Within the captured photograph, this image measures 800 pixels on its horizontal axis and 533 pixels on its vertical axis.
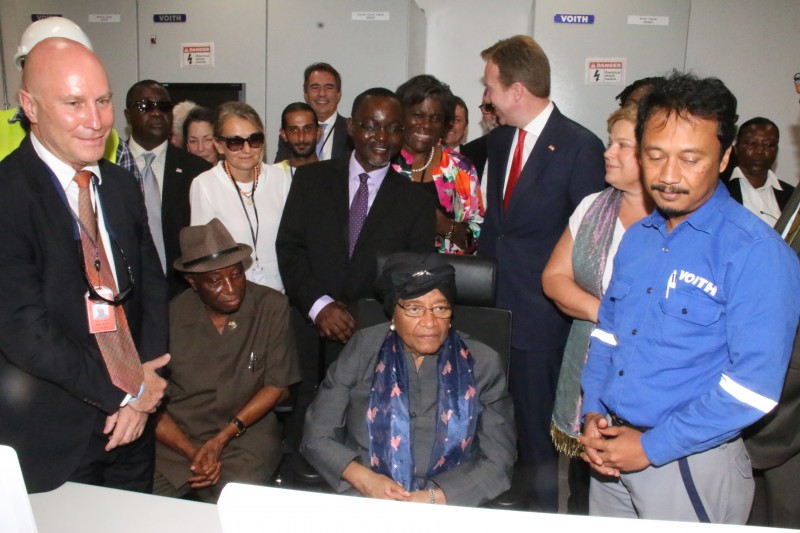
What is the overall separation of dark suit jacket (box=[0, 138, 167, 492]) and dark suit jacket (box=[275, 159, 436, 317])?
113 centimetres

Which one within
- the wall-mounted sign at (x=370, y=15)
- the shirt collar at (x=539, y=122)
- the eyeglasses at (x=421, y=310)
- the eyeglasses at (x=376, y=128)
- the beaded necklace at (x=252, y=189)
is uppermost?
the wall-mounted sign at (x=370, y=15)

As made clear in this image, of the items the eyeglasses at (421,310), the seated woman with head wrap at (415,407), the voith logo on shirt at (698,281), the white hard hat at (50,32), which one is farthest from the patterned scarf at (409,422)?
A: the white hard hat at (50,32)

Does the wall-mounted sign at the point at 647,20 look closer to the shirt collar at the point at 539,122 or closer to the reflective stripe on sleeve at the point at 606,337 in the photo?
the shirt collar at the point at 539,122

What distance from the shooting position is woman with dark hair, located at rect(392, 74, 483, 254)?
9.63 feet

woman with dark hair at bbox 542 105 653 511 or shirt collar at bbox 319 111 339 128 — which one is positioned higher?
shirt collar at bbox 319 111 339 128

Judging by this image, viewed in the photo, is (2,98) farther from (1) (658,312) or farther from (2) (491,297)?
(1) (658,312)

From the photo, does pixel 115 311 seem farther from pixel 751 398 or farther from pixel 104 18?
pixel 104 18

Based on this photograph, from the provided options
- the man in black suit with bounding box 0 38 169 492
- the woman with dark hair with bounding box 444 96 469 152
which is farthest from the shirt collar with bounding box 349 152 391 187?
the woman with dark hair with bounding box 444 96 469 152

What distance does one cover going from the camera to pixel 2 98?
5.23 meters

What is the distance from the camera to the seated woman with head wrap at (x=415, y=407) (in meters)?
1.90

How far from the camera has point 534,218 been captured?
8.07 feet

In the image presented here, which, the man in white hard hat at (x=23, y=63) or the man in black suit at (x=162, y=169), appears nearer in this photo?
the man in white hard hat at (x=23, y=63)

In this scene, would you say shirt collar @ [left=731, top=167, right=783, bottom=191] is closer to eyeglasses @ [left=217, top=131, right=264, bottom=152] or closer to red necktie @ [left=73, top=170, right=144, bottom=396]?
eyeglasses @ [left=217, top=131, right=264, bottom=152]

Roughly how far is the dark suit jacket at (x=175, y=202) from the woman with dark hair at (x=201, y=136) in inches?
27.5
